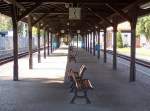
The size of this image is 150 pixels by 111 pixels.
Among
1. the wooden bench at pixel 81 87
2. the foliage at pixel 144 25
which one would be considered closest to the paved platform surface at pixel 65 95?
the wooden bench at pixel 81 87

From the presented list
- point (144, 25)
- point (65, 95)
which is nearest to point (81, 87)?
point (65, 95)

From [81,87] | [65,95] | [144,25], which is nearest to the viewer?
[81,87]

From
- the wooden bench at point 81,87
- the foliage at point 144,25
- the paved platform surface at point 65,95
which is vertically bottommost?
the paved platform surface at point 65,95

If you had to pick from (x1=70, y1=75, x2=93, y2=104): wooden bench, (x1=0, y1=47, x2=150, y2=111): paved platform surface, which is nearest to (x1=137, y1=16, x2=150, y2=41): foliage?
(x1=0, y1=47, x2=150, y2=111): paved platform surface

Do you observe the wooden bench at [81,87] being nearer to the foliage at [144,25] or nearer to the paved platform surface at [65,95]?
the paved platform surface at [65,95]

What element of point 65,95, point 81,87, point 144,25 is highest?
point 144,25

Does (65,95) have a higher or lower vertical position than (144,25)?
lower

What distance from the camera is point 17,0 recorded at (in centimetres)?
1902

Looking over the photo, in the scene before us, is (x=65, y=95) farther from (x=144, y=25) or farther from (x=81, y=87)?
(x=144, y=25)

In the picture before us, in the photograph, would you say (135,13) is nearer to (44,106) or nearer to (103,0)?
(103,0)

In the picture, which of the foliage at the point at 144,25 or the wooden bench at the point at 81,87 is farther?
the foliage at the point at 144,25

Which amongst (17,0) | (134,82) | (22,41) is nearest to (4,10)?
(17,0)

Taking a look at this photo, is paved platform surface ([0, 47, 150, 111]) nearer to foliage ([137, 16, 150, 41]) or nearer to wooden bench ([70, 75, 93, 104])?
wooden bench ([70, 75, 93, 104])

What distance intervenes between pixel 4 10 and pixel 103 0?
507cm
